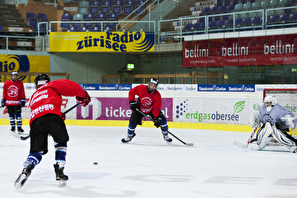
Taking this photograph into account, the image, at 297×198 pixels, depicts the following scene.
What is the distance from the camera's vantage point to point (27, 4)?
1758cm

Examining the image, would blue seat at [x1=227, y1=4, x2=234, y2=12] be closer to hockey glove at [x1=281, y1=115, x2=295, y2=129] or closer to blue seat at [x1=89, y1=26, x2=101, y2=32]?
blue seat at [x1=89, y1=26, x2=101, y2=32]

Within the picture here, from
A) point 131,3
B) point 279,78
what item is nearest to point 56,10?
point 131,3

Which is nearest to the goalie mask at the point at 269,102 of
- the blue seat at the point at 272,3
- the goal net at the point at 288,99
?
the goal net at the point at 288,99

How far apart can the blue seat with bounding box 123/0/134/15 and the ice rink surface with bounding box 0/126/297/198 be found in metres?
10.6

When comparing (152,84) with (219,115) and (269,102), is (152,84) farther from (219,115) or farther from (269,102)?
(219,115)

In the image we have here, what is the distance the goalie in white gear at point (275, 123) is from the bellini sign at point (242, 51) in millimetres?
3434

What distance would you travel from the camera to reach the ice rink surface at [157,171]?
3525 millimetres

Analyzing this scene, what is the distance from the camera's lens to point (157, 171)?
4586mm

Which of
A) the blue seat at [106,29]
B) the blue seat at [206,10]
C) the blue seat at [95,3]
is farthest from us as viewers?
the blue seat at [95,3]

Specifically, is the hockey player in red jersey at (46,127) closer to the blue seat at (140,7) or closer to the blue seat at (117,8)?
the blue seat at (140,7)

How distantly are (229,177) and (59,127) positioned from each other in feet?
5.97

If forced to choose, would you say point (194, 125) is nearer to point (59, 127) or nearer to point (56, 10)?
point (59, 127)

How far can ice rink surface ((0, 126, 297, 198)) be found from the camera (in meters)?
3.53

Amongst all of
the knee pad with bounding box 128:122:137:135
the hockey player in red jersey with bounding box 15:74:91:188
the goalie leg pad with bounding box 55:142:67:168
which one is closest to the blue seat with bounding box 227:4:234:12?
the knee pad with bounding box 128:122:137:135
